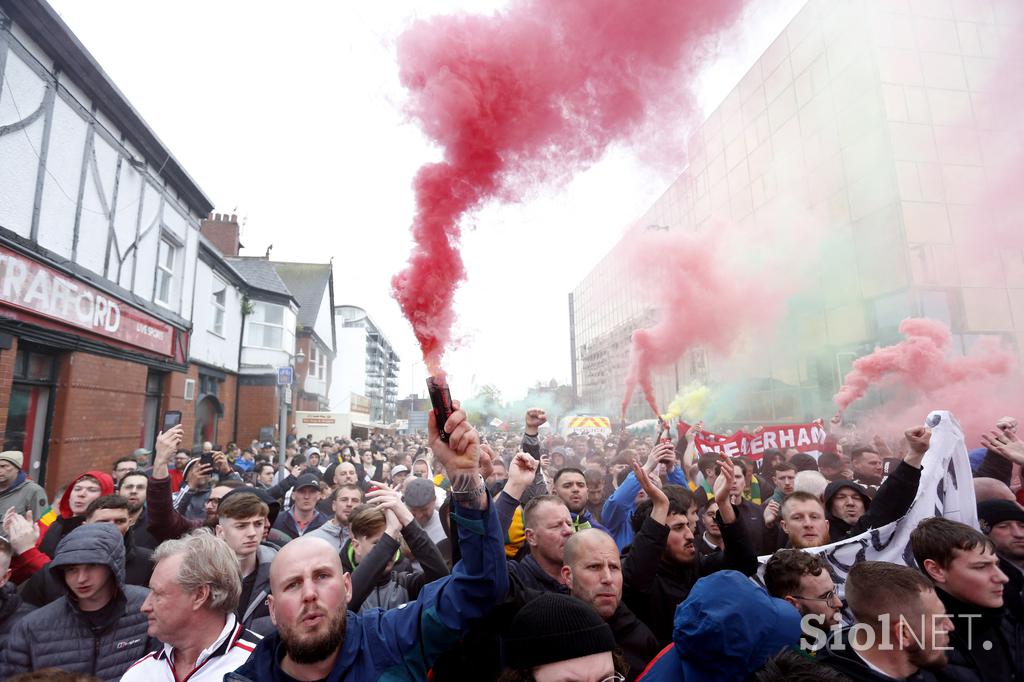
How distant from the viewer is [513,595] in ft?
8.89

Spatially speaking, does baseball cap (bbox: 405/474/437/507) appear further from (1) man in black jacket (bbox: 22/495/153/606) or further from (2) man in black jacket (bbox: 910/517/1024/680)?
(2) man in black jacket (bbox: 910/517/1024/680)

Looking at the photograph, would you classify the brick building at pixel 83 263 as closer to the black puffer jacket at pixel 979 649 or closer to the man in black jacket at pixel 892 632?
the man in black jacket at pixel 892 632

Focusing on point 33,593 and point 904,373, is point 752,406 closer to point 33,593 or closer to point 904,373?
point 904,373

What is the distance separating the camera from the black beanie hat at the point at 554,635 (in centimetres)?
199

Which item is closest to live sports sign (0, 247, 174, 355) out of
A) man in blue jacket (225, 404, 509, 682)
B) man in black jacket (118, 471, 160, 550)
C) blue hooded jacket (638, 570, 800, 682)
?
man in black jacket (118, 471, 160, 550)

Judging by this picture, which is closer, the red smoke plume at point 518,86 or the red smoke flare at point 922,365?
the red smoke plume at point 518,86

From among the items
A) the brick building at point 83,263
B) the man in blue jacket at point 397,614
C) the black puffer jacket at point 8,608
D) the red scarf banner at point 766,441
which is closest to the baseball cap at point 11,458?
the brick building at point 83,263

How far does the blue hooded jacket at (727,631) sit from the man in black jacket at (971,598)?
1051 mm

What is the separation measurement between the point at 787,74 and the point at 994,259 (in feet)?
37.2

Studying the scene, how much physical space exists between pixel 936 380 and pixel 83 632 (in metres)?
19.4

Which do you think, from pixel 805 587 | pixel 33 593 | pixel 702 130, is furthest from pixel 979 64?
pixel 33 593

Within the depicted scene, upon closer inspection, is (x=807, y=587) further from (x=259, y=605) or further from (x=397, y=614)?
(x=259, y=605)

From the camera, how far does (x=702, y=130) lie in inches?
1043

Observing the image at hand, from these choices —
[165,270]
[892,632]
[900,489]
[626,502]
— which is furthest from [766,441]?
[165,270]
